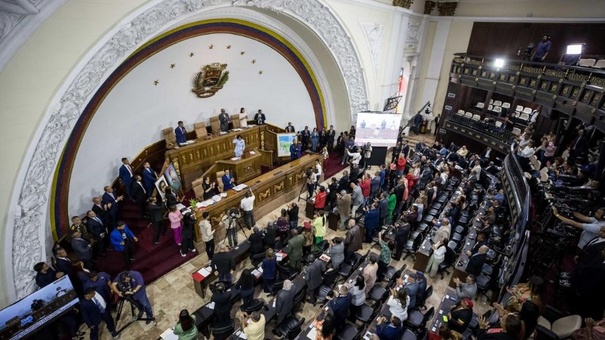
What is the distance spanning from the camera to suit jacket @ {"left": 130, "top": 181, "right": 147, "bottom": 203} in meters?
8.20

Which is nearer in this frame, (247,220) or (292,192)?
(247,220)

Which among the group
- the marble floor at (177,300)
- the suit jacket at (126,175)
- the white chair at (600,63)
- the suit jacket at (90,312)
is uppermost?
the white chair at (600,63)

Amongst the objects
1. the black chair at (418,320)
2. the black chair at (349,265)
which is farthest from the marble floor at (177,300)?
the black chair at (418,320)

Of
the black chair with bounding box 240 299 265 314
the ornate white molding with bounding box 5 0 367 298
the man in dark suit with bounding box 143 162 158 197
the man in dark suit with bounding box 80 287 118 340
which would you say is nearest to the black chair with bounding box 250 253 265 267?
the black chair with bounding box 240 299 265 314

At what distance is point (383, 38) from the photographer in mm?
13680

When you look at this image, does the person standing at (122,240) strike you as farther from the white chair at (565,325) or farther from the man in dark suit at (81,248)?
the white chair at (565,325)

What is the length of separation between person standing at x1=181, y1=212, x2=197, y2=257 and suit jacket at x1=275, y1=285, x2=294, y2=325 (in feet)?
9.64

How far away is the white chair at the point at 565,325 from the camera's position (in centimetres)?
406

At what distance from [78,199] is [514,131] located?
1528cm

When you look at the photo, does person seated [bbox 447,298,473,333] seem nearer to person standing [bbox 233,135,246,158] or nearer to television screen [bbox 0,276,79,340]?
television screen [bbox 0,276,79,340]

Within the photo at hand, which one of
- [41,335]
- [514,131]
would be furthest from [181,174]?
[514,131]

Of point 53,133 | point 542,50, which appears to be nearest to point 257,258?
point 53,133

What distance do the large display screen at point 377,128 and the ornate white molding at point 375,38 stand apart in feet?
8.32

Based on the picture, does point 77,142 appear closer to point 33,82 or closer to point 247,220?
point 33,82
